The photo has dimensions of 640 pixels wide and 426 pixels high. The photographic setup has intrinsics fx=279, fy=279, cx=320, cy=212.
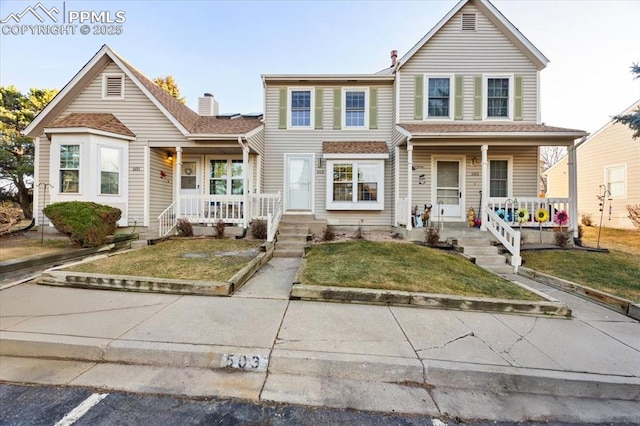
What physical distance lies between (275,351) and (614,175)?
19.6 m

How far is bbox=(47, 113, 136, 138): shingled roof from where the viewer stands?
8.84 meters

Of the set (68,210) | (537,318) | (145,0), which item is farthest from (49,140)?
(537,318)

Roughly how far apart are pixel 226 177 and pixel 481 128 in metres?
9.47

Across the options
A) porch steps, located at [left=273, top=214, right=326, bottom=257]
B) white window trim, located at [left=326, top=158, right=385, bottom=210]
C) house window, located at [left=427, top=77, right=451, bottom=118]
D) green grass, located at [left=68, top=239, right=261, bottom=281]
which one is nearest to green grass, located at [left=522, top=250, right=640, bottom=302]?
white window trim, located at [left=326, top=158, right=385, bottom=210]

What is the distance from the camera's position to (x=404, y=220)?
9.48m

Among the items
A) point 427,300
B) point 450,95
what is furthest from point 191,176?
point 450,95

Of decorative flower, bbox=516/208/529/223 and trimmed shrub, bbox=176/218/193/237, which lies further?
trimmed shrub, bbox=176/218/193/237

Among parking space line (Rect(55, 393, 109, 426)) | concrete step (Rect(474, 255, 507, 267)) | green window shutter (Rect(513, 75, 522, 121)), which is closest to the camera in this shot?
parking space line (Rect(55, 393, 109, 426))

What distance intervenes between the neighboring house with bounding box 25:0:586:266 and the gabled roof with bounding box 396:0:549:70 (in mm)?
47

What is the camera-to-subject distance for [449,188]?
34.7 ft

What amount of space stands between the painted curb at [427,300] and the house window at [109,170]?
332 inches

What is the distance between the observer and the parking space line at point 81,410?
211cm

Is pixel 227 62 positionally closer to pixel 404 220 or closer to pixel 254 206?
pixel 254 206

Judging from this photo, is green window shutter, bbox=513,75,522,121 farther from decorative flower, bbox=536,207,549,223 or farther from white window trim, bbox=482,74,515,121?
decorative flower, bbox=536,207,549,223
